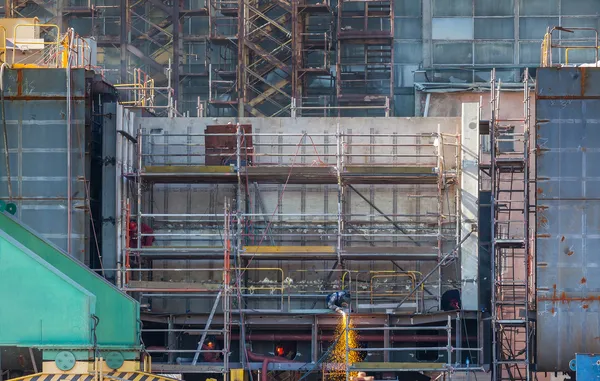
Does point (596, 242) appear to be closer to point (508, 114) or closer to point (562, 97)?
point (562, 97)

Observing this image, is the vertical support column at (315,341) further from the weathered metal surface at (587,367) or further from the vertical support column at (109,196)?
the weathered metal surface at (587,367)

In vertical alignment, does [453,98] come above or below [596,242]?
above

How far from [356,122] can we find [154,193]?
542 cm

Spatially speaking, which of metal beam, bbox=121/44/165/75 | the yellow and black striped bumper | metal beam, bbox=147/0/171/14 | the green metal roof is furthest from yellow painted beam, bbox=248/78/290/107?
the green metal roof

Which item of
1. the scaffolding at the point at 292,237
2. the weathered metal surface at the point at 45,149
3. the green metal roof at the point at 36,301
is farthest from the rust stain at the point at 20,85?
the green metal roof at the point at 36,301

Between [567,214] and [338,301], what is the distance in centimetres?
580

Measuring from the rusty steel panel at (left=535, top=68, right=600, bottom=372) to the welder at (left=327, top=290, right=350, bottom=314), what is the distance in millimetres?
4685

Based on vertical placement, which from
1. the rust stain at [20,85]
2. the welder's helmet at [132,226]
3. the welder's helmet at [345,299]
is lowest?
the welder's helmet at [345,299]

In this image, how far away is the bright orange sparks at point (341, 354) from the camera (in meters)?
33.5

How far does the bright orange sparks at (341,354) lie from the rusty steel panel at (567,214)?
4.62 meters

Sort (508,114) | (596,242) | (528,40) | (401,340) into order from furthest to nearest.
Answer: (528,40), (508,114), (401,340), (596,242)

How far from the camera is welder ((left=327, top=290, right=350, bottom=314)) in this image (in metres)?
33.8

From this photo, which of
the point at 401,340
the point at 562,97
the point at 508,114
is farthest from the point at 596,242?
the point at 508,114

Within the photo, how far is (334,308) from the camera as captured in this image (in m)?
33.7
